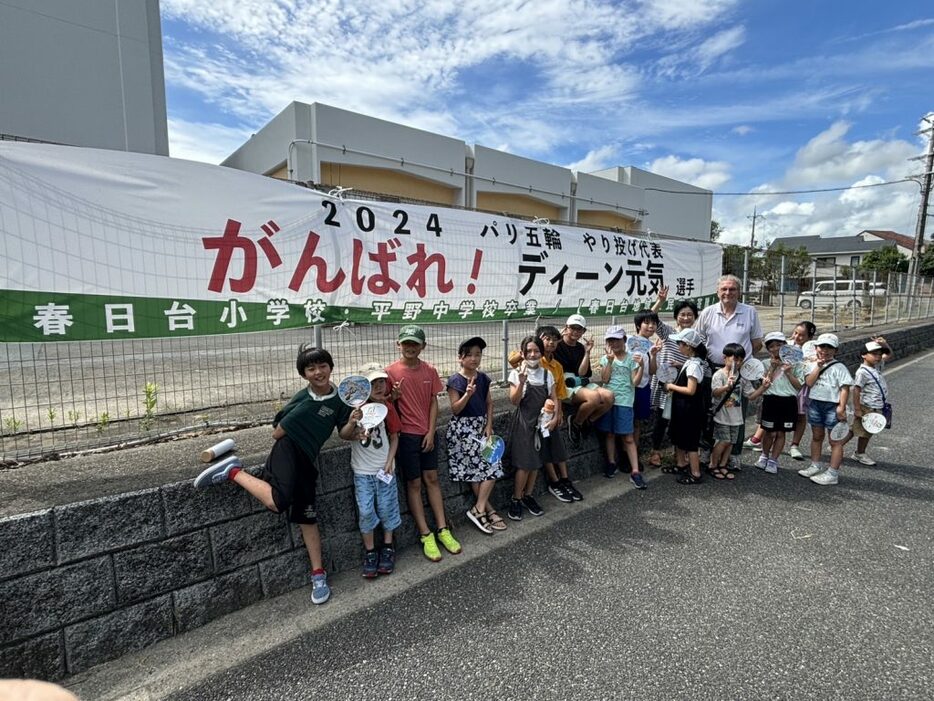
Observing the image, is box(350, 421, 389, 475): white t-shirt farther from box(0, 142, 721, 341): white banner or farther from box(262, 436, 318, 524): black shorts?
box(0, 142, 721, 341): white banner

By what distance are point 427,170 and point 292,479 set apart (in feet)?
44.6

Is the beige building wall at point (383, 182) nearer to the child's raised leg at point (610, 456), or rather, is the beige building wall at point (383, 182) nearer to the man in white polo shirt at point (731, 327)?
the man in white polo shirt at point (731, 327)

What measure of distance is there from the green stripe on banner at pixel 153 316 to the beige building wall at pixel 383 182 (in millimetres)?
9298

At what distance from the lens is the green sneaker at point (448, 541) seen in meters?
3.07

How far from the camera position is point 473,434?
3.39 m

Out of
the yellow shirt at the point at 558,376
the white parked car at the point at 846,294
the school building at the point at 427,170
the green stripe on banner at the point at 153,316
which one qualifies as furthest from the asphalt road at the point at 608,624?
the white parked car at the point at 846,294

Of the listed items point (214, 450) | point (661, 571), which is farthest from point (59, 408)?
point (661, 571)

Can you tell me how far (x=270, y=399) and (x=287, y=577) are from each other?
5.41 ft

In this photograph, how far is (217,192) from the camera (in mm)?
2887

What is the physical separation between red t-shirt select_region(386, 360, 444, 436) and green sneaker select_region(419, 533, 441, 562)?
25.7 inches

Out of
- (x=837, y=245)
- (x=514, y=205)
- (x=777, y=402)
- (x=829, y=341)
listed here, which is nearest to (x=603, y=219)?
(x=514, y=205)

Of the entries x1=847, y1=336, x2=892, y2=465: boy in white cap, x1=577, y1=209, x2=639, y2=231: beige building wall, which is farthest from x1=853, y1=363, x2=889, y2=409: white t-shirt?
x1=577, y1=209, x2=639, y2=231: beige building wall

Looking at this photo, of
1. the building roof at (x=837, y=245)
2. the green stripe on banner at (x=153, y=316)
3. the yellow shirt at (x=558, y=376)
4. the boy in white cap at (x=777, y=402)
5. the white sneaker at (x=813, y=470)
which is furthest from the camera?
the building roof at (x=837, y=245)

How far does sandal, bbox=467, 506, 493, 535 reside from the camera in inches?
131
